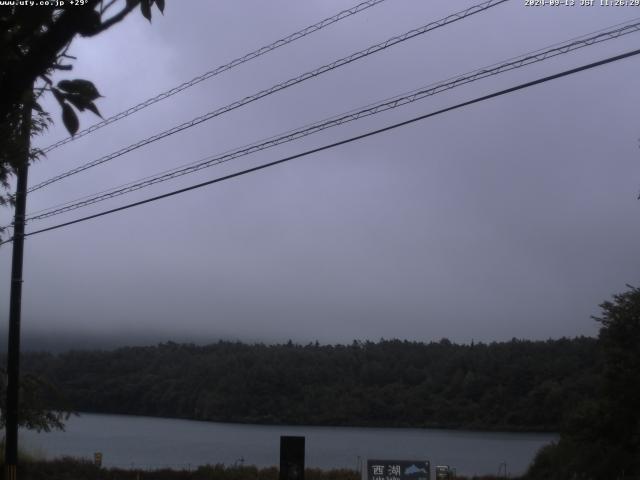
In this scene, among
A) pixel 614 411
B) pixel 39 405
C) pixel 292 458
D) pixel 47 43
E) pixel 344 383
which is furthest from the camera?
pixel 344 383

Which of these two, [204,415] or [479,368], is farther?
[204,415]

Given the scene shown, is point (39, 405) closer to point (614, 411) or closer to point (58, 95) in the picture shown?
point (614, 411)

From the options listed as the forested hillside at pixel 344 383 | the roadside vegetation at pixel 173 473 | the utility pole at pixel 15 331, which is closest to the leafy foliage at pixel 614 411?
the roadside vegetation at pixel 173 473

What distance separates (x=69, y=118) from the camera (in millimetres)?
3961

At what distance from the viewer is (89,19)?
3521mm

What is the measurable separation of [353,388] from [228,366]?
23.2ft

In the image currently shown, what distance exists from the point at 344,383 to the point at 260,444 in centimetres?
641

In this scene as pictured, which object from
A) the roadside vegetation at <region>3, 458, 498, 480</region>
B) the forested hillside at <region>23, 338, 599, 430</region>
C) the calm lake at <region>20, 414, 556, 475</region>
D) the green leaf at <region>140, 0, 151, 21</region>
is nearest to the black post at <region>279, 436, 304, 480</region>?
the roadside vegetation at <region>3, 458, 498, 480</region>

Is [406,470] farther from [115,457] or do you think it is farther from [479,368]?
[479,368]

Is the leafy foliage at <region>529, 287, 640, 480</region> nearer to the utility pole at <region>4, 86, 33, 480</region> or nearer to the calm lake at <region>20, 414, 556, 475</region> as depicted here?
the calm lake at <region>20, 414, 556, 475</region>

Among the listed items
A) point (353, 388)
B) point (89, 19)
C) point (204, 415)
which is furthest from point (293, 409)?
point (89, 19)

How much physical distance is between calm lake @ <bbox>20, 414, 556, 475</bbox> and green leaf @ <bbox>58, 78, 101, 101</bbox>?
79.7 ft

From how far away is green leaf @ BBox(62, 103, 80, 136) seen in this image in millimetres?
3949

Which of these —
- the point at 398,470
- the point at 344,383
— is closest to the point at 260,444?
the point at 344,383
